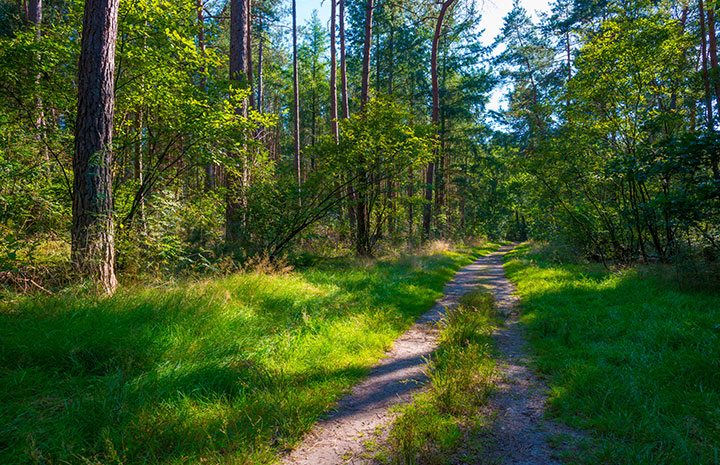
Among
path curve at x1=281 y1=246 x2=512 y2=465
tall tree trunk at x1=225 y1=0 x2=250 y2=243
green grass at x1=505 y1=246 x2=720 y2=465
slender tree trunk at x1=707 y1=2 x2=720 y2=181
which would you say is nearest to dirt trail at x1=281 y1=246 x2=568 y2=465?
path curve at x1=281 y1=246 x2=512 y2=465

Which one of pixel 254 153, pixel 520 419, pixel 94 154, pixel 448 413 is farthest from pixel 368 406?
pixel 254 153

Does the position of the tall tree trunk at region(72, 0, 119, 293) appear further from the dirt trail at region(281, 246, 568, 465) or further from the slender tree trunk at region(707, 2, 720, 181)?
the slender tree trunk at region(707, 2, 720, 181)

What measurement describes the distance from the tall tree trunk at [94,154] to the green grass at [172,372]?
0.75 m

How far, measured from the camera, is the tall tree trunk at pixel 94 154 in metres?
4.61

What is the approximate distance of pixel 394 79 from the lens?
2433 centimetres

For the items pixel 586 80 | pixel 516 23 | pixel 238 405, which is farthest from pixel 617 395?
pixel 516 23

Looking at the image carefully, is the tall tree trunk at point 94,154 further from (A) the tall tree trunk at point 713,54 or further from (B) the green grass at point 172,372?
(A) the tall tree trunk at point 713,54

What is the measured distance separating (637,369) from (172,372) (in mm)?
5034

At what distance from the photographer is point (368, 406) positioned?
3229mm

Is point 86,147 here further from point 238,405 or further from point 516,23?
point 516,23

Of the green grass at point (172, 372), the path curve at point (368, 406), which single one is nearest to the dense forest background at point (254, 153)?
the green grass at point (172, 372)

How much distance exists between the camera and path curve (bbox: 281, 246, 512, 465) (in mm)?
2492

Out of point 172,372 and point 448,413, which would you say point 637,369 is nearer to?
point 448,413

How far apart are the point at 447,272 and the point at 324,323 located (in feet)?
25.1
